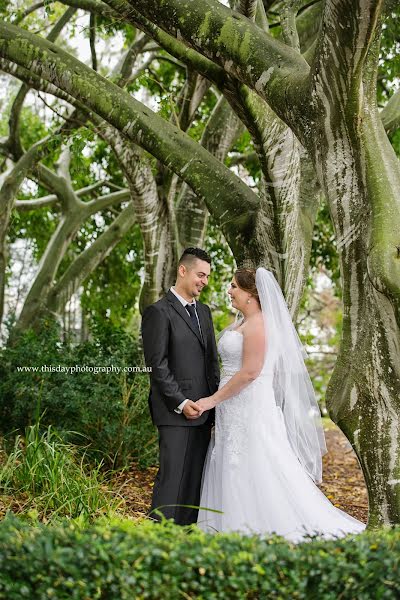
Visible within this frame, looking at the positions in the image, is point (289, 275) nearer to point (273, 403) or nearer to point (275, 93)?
point (273, 403)

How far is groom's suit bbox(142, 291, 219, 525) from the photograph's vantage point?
18.9ft

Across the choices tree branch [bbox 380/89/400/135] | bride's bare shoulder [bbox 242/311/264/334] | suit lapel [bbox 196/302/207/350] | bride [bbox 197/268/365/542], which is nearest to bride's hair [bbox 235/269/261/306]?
bride [bbox 197/268/365/542]

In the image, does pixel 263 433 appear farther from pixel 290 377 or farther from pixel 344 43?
pixel 344 43

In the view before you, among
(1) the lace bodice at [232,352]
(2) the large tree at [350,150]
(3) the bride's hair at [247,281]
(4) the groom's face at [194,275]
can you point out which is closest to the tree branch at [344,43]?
(2) the large tree at [350,150]

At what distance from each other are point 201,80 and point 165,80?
5.10 metres

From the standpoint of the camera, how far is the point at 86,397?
8922 mm

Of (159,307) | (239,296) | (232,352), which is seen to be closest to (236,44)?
(239,296)

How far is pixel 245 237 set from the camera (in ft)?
22.0

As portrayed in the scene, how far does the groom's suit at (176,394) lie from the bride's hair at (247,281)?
1.59 feet

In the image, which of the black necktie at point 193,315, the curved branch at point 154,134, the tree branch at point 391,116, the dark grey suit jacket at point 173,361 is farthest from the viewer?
the tree branch at point 391,116

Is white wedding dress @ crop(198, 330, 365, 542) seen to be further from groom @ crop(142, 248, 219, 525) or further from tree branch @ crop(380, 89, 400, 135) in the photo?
tree branch @ crop(380, 89, 400, 135)

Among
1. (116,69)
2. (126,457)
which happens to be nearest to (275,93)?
(126,457)

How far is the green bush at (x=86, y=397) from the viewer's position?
28.4ft

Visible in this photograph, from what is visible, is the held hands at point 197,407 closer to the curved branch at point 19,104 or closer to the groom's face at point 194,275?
the groom's face at point 194,275
